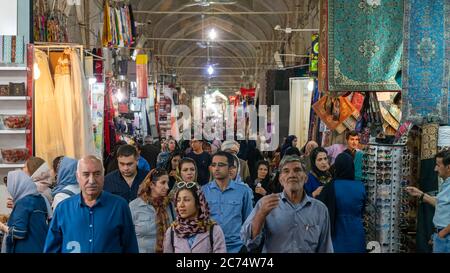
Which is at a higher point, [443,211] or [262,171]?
[262,171]

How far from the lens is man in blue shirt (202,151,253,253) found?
16.9 ft

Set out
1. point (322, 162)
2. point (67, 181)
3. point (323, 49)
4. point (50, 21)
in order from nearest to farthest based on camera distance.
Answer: point (67, 181) → point (322, 162) → point (323, 49) → point (50, 21)

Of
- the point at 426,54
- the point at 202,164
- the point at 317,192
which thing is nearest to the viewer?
the point at 317,192

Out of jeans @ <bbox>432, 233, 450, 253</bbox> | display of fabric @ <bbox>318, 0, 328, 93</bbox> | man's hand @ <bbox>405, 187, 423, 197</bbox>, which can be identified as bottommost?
jeans @ <bbox>432, 233, 450, 253</bbox>

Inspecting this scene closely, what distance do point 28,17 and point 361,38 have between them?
326 cm

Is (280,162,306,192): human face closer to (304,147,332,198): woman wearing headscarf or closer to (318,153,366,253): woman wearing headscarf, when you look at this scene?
(318,153,366,253): woman wearing headscarf

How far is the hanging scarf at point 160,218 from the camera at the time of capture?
448 cm

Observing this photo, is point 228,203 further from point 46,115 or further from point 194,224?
point 46,115

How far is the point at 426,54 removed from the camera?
20.4 ft

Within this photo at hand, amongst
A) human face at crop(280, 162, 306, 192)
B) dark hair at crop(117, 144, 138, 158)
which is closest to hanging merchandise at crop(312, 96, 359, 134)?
dark hair at crop(117, 144, 138, 158)

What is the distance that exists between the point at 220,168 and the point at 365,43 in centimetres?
226

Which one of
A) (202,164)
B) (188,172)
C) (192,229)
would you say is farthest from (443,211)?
(202,164)

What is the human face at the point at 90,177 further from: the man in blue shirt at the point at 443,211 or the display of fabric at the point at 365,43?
the display of fabric at the point at 365,43

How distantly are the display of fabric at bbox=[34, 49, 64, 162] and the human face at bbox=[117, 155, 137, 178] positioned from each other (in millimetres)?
2160
